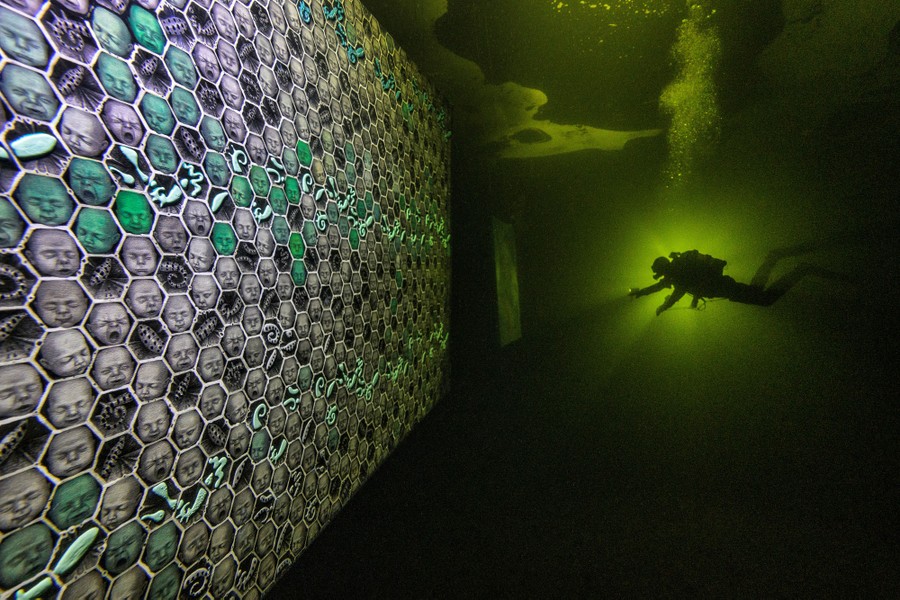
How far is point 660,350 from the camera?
5527mm

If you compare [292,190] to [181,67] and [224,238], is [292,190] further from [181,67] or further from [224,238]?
[181,67]

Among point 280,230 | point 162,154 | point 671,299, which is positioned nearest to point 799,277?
point 671,299

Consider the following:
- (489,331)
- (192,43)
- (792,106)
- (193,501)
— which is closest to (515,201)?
(489,331)

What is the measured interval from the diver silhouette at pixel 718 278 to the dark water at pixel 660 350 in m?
0.17

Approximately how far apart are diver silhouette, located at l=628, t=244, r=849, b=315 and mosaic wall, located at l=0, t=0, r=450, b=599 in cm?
498

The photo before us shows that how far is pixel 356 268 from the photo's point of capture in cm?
220

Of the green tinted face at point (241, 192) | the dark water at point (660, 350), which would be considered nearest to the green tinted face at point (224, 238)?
the green tinted face at point (241, 192)

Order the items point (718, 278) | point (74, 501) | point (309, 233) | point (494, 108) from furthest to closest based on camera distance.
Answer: point (718, 278) → point (494, 108) → point (309, 233) → point (74, 501)

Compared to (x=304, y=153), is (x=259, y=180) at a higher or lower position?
lower

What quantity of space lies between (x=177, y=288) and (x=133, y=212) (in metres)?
0.25

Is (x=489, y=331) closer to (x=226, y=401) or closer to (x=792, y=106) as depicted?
(x=226, y=401)

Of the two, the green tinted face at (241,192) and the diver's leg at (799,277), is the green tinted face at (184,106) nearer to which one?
the green tinted face at (241,192)

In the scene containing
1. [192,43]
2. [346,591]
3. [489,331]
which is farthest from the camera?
[489,331]

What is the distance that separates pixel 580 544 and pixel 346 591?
1.38 metres
